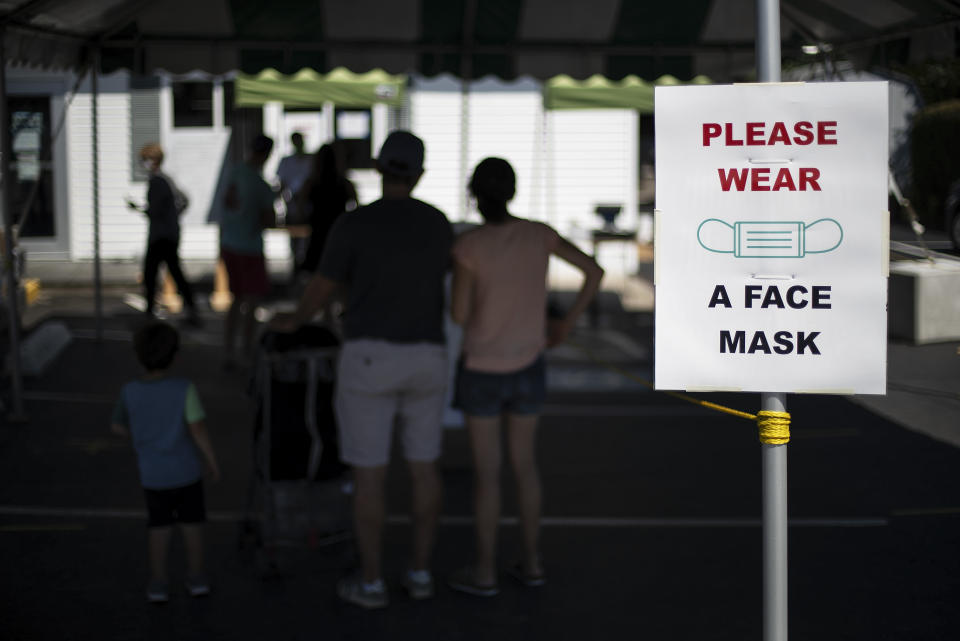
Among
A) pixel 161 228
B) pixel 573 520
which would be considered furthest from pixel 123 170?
pixel 573 520

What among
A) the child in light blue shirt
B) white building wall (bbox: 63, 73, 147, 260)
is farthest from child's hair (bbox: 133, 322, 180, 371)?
white building wall (bbox: 63, 73, 147, 260)

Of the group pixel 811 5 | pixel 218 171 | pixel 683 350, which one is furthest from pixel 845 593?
pixel 218 171

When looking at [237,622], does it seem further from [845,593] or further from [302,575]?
[845,593]

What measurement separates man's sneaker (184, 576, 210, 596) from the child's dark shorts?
0.98ft

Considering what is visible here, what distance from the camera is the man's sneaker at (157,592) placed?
487cm

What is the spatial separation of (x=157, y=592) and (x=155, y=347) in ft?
3.36

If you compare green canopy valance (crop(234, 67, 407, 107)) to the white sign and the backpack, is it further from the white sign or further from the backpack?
the white sign

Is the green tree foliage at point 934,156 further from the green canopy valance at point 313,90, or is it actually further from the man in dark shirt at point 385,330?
the green canopy valance at point 313,90

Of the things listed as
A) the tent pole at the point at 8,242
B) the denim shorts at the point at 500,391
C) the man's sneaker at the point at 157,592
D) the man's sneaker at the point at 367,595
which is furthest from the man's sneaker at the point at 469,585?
the tent pole at the point at 8,242

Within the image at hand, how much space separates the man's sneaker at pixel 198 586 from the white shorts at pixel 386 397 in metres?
0.82

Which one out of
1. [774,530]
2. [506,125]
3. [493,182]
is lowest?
[774,530]

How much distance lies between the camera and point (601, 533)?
590cm

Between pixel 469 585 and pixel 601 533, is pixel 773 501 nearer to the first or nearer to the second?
pixel 469 585

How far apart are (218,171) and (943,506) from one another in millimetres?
14607
